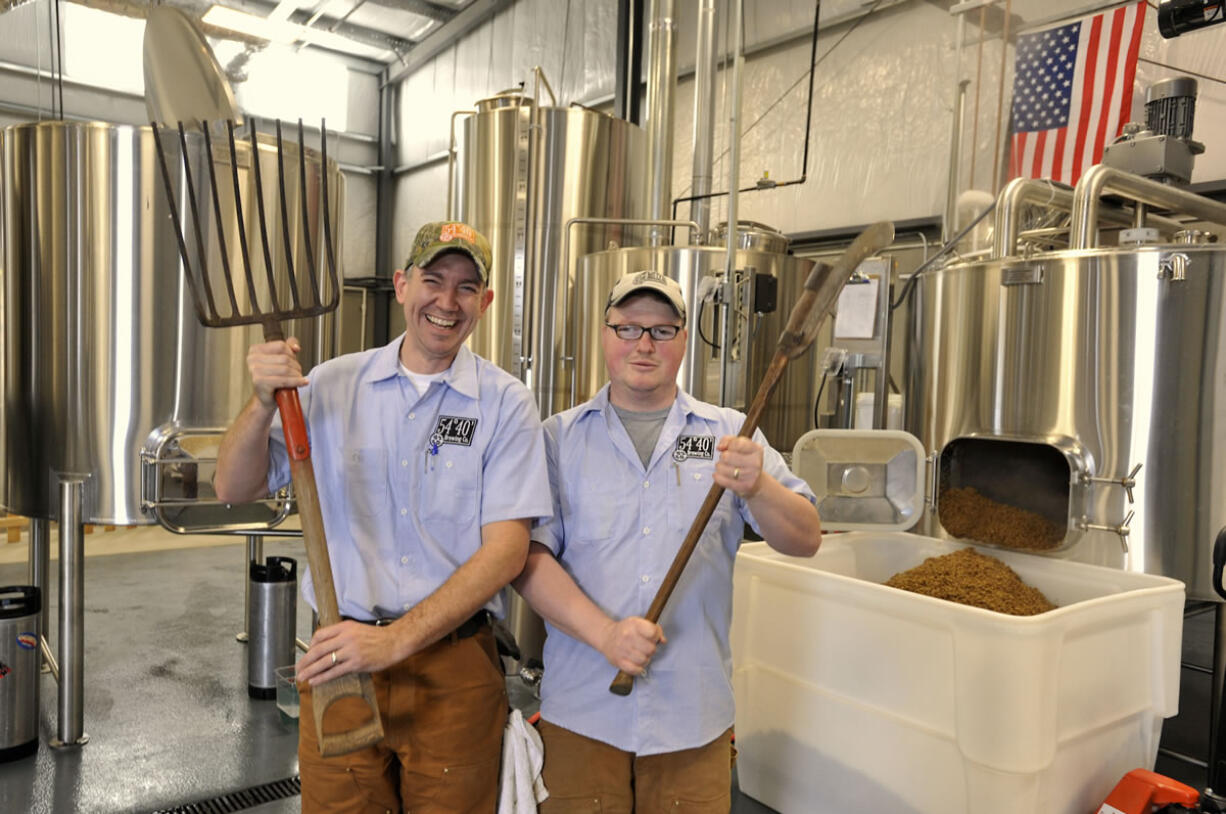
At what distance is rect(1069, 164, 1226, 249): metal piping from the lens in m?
2.73

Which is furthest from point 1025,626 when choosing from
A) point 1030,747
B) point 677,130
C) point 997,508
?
point 677,130

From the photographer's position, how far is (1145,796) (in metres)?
1.92

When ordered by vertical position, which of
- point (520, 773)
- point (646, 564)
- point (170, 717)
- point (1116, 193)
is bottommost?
point (170, 717)

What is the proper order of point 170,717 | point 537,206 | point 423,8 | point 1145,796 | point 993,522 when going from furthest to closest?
point 423,8 → point 537,206 → point 170,717 → point 993,522 → point 1145,796

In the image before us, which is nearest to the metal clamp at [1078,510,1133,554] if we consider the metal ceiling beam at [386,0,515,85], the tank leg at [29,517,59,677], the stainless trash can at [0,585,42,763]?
the stainless trash can at [0,585,42,763]

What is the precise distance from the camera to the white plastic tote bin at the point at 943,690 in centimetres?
183

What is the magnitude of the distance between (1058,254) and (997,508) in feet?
2.80

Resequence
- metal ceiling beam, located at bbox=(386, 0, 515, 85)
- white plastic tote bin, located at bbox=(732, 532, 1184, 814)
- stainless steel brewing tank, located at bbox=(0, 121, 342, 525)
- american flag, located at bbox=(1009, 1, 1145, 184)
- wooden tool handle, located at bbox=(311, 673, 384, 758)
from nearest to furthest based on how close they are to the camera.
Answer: wooden tool handle, located at bbox=(311, 673, 384, 758) < white plastic tote bin, located at bbox=(732, 532, 1184, 814) < stainless steel brewing tank, located at bbox=(0, 121, 342, 525) < american flag, located at bbox=(1009, 1, 1145, 184) < metal ceiling beam, located at bbox=(386, 0, 515, 85)

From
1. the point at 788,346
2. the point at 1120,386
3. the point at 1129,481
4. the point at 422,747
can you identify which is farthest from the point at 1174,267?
the point at 422,747

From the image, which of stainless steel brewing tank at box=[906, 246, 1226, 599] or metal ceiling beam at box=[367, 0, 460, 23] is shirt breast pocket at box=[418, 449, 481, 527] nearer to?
stainless steel brewing tank at box=[906, 246, 1226, 599]

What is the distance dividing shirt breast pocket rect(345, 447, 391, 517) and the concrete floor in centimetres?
152

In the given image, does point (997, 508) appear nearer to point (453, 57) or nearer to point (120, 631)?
point (120, 631)

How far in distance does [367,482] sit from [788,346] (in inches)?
30.8

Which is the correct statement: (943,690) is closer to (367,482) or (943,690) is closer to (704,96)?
(367,482)
